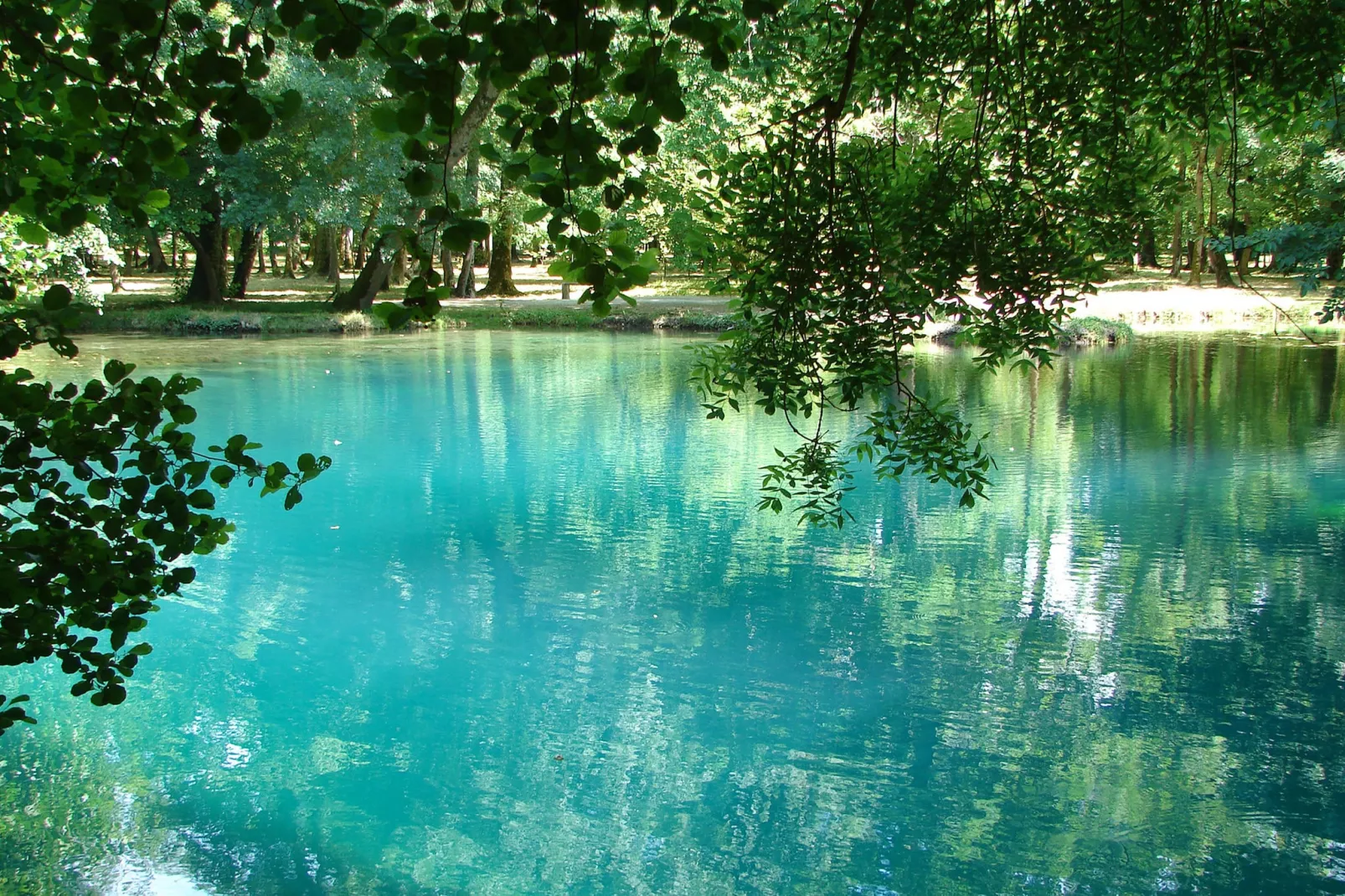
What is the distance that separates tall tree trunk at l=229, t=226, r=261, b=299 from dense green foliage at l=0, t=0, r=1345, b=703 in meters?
22.8

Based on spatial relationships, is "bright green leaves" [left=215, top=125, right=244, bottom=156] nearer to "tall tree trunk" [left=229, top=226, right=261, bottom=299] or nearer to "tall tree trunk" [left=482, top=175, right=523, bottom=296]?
"tall tree trunk" [left=229, top=226, right=261, bottom=299]

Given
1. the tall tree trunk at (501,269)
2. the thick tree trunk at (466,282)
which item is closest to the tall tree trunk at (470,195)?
the thick tree trunk at (466,282)

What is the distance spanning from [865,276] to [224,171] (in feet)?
80.0

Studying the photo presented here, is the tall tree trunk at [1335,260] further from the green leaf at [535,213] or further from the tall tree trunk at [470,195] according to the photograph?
the tall tree trunk at [470,195]

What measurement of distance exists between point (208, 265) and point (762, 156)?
27983 mm

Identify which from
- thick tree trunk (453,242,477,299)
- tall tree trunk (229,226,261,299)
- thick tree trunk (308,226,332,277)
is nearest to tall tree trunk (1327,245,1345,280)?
thick tree trunk (453,242,477,299)

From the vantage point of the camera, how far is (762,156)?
5.11 meters

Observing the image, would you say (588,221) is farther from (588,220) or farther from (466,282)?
(466,282)

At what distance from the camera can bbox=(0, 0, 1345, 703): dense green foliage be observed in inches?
90.2

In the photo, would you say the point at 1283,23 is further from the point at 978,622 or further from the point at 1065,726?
the point at 978,622

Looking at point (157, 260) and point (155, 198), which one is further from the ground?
point (157, 260)

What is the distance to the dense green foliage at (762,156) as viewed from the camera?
229cm

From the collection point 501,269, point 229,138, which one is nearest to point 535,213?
point 229,138

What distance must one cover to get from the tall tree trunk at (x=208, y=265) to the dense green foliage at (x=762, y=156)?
21372mm
